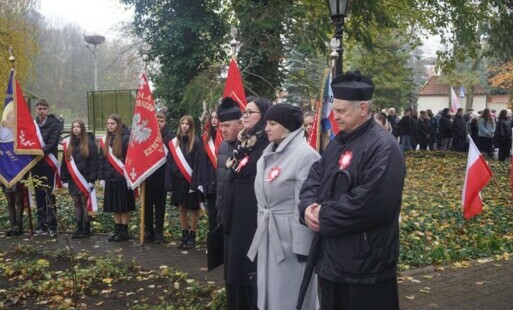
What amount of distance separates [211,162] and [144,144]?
1.13 metres

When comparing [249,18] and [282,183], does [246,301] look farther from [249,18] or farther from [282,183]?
[249,18]

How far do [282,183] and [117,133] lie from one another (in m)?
5.05

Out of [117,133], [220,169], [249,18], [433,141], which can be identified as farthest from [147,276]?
[433,141]

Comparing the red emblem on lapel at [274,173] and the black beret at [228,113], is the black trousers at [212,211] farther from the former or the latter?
the red emblem on lapel at [274,173]

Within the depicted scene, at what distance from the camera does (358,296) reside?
124 inches

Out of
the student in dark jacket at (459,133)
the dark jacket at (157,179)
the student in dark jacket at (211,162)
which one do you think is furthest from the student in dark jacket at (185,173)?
the student in dark jacket at (459,133)

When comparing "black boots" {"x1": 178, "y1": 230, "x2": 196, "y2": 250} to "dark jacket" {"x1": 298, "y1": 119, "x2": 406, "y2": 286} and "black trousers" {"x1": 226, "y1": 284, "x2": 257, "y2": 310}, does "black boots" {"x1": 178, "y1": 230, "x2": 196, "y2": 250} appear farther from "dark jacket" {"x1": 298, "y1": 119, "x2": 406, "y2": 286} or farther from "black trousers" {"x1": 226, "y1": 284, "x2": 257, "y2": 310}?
"dark jacket" {"x1": 298, "y1": 119, "x2": 406, "y2": 286}

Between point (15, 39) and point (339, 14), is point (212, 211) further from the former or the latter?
point (15, 39)

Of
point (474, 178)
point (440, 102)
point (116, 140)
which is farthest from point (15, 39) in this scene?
point (440, 102)

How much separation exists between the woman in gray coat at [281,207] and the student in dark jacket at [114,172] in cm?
459

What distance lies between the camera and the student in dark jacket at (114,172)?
8312mm

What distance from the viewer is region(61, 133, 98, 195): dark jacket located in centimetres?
856

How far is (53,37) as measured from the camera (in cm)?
5703

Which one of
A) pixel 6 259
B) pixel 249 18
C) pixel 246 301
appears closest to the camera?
pixel 246 301
